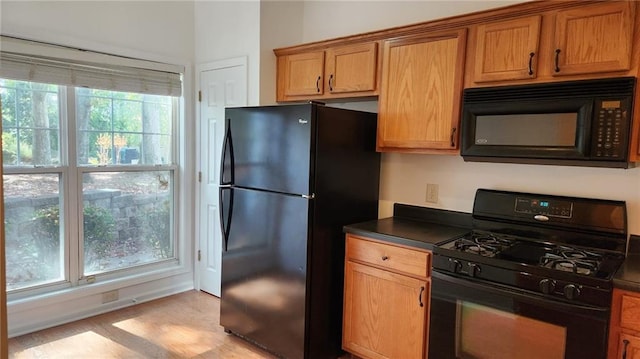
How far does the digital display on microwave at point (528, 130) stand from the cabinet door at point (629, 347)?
0.85m

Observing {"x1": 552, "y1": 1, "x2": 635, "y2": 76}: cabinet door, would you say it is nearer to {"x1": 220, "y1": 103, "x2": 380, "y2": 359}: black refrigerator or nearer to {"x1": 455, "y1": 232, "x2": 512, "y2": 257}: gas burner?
{"x1": 455, "y1": 232, "x2": 512, "y2": 257}: gas burner

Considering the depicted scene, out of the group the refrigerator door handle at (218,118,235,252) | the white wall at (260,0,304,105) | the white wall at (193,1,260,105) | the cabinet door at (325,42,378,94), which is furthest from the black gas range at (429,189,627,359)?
the white wall at (193,1,260,105)

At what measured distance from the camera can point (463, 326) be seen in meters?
2.03

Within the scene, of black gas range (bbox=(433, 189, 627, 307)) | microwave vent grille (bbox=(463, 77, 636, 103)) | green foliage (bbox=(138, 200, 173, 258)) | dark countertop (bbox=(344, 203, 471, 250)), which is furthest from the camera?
green foliage (bbox=(138, 200, 173, 258))

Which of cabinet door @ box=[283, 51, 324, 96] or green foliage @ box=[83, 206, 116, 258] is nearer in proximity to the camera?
cabinet door @ box=[283, 51, 324, 96]

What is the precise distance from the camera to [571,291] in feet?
5.54

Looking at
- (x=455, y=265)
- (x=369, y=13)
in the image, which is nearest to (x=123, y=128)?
(x=369, y=13)

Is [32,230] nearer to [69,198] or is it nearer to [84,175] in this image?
[69,198]

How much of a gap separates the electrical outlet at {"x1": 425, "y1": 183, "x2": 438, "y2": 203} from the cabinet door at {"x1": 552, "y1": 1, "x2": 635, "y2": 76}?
38.9 inches

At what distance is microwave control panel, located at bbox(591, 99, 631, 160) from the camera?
6.01 ft

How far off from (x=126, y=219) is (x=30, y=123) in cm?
99

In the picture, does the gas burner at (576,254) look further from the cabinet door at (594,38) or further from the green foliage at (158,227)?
the green foliage at (158,227)

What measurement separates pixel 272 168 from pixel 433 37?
47.5 inches

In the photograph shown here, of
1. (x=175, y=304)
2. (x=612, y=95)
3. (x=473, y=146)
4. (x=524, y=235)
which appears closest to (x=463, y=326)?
(x=524, y=235)
